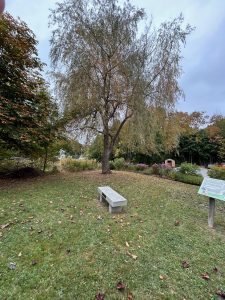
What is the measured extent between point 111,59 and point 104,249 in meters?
6.70

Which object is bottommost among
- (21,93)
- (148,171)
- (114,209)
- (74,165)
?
(114,209)

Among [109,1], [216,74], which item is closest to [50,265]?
[109,1]

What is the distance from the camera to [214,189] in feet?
11.6

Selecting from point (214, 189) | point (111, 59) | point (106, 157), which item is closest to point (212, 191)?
point (214, 189)

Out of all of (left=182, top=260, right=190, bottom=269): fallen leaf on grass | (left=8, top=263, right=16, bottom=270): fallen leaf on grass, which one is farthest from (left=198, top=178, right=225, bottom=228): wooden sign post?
(left=8, top=263, right=16, bottom=270): fallen leaf on grass

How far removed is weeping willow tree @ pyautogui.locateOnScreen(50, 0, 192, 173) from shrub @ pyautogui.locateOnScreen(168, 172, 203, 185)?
2542mm

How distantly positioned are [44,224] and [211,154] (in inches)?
1045

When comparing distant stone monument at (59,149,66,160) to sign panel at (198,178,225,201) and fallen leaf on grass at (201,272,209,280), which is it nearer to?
sign panel at (198,178,225,201)

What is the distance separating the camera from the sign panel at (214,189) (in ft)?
11.2

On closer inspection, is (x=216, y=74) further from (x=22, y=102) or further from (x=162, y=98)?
(x=22, y=102)

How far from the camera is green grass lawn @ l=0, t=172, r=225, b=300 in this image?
2.02m

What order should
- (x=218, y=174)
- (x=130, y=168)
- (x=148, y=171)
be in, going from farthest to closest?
(x=130, y=168), (x=148, y=171), (x=218, y=174)

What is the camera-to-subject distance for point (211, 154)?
83.8 ft

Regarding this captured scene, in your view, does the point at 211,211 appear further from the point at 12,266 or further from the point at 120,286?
the point at 12,266
